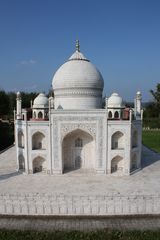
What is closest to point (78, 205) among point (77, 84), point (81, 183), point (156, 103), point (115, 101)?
point (81, 183)

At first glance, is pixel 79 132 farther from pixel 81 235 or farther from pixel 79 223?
pixel 81 235

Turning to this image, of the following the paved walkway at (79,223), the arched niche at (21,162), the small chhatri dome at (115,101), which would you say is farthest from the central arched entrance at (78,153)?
the paved walkway at (79,223)

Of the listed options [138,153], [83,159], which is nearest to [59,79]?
[83,159]

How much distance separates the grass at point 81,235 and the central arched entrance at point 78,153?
8036 mm

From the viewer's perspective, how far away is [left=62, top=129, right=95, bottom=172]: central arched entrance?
1683 centimetres

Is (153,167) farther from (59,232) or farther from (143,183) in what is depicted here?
(59,232)

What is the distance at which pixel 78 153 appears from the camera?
55.8ft

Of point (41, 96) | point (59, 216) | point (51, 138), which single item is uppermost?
point (41, 96)

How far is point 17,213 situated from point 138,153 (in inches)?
400

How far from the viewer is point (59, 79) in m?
17.7

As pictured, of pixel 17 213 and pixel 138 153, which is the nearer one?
pixel 17 213

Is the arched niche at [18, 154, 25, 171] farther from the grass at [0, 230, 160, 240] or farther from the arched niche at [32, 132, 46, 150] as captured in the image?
the grass at [0, 230, 160, 240]

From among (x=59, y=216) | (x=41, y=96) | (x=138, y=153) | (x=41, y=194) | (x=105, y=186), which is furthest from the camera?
(x=41, y=96)

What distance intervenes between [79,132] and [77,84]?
12.5 ft
